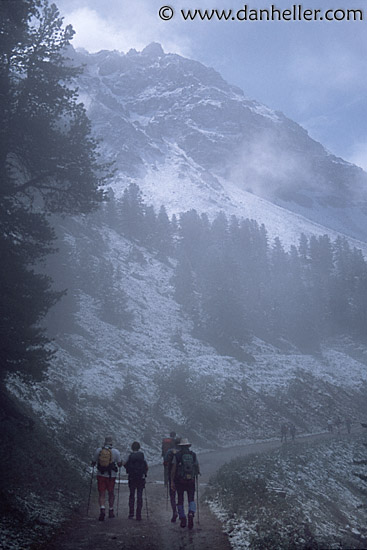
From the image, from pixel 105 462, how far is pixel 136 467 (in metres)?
0.79

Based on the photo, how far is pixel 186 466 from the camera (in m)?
9.91

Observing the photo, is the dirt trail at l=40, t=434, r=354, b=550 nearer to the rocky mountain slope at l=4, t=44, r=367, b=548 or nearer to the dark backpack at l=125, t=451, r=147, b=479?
the dark backpack at l=125, t=451, r=147, b=479

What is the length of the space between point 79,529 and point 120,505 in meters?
3.64

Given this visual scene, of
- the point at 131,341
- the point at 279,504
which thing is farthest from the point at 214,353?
the point at 279,504

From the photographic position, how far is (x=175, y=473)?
393 inches

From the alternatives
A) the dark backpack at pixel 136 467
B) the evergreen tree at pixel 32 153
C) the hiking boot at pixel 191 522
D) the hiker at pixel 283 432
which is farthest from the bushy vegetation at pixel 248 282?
the hiking boot at pixel 191 522

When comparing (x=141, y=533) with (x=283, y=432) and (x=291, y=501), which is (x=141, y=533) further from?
(x=283, y=432)

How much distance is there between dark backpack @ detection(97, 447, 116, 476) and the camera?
10.2 metres

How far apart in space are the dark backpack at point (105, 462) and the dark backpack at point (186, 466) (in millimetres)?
1599

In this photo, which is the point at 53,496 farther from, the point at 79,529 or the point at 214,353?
the point at 214,353

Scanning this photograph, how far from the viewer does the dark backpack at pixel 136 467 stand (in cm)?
1042

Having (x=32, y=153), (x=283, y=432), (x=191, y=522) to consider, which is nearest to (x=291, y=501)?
(x=191, y=522)

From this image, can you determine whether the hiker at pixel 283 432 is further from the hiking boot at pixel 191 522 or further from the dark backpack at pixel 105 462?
the dark backpack at pixel 105 462

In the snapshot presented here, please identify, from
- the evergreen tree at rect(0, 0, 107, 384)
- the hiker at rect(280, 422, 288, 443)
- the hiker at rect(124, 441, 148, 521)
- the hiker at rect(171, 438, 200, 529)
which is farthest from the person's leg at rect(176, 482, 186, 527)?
the hiker at rect(280, 422, 288, 443)
